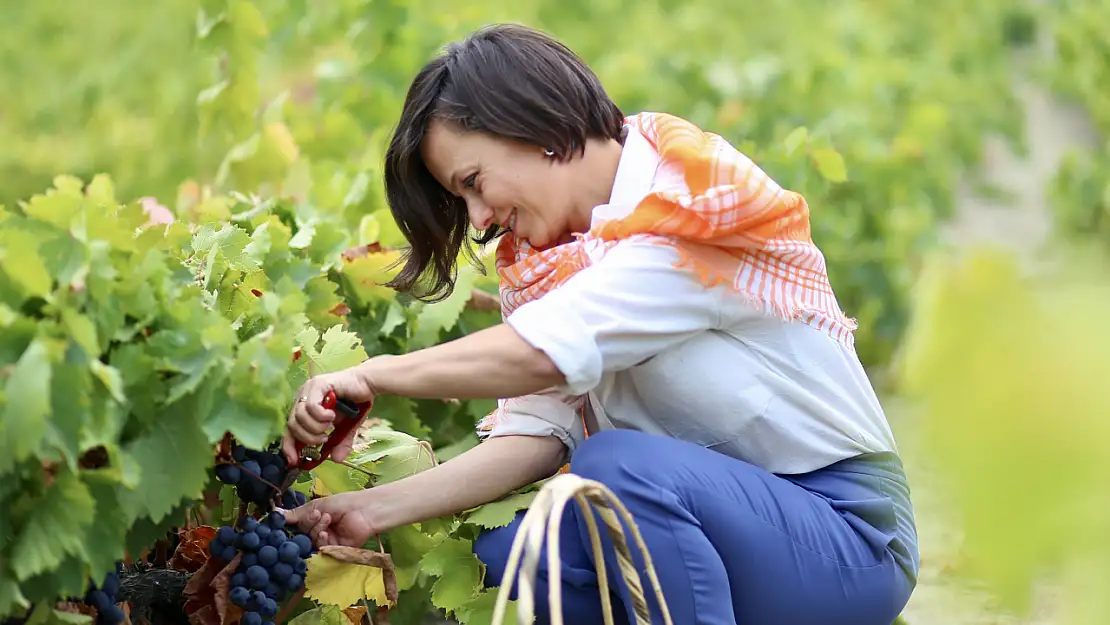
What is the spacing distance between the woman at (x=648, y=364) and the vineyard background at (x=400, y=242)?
137 millimetres

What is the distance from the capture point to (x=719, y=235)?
167 cm

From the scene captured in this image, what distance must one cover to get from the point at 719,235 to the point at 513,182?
0.97ft

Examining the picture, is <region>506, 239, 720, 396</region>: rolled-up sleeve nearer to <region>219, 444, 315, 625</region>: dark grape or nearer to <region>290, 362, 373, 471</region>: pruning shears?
<region>290, 362, 373, 471</region>: pruning shears

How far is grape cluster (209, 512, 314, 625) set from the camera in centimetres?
161

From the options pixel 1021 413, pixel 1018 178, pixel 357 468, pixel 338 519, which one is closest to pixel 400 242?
pixel 357 468

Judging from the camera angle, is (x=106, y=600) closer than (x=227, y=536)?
Yes

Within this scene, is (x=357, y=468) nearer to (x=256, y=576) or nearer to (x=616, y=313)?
(x=256, y=576)

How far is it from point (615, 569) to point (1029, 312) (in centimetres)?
144

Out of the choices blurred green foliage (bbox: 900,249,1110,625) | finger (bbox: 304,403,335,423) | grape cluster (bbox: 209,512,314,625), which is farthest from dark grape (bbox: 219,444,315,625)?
blurred green foliage (bbox: 900,249,1110,625)

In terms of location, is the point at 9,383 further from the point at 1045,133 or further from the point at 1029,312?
the point at 1045,133

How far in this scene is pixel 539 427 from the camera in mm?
1889

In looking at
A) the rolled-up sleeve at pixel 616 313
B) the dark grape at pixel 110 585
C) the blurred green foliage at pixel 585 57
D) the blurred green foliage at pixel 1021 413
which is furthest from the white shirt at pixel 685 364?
the blurred green foliage at pixel 1021 413

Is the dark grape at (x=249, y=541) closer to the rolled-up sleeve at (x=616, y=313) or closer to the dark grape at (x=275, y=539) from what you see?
the dark grape at (x=275, y=539)

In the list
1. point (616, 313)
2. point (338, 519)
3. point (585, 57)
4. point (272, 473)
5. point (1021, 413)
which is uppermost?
point (1021, 413)
